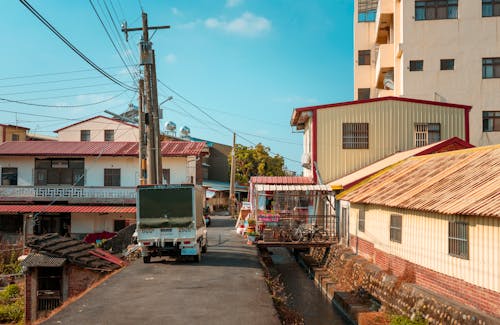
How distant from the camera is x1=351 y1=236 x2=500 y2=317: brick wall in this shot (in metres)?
11.0

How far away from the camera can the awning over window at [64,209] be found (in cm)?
3347

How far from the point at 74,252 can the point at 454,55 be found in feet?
87.8

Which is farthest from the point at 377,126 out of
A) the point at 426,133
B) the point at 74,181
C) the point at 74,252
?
the point at 74,181

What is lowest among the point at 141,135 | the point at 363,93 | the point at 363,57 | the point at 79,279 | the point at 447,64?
the point at 79,279

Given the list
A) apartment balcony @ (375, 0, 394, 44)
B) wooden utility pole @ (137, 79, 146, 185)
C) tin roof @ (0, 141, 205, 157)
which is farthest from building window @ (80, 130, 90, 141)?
apartment balcony @ (375, 0, 394, 44)

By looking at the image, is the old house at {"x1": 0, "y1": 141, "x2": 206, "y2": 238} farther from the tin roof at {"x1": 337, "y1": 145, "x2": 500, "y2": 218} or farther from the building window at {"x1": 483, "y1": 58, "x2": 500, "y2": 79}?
the building window at {"x1": 483, "y1": 58, "x2": 500, "y2": 79}

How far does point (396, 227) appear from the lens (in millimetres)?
17141

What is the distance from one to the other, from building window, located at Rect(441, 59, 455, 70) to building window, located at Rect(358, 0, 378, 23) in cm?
1291

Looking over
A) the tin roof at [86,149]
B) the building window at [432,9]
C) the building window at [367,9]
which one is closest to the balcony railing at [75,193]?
the tin roof at [86,149]

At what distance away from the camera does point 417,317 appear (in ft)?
42.3

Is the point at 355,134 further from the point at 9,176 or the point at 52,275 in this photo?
the point at 9,176

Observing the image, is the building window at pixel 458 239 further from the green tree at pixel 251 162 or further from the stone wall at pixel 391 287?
the green tree at pixel 251 162

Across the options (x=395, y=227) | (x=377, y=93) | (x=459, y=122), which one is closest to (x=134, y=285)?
(x=395, y=227)

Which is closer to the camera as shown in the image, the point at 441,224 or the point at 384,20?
the point at 441,224
